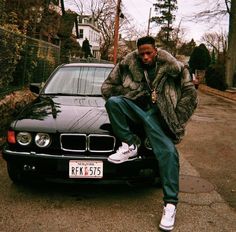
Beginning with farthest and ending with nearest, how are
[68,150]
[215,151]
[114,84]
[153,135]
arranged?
[215,151] < [114,84] < [68,150] < [153,135]

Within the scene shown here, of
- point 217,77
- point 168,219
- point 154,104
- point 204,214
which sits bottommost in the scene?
point 204,214

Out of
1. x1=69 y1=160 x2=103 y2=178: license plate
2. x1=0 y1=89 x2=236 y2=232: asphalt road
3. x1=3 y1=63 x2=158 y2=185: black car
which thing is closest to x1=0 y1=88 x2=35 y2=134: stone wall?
x1=0 y1=89 x2=236 y2=232: asphalt road

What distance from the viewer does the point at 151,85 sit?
4.18m

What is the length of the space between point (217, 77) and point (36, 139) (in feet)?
83.6

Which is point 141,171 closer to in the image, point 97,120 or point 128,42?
point 97,120

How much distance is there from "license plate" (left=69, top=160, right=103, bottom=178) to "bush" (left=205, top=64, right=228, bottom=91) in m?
23.8

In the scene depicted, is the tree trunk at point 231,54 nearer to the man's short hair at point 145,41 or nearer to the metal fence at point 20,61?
the metal fence at point 20,61

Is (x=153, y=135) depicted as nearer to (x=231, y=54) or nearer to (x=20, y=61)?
(x=20, y=61)

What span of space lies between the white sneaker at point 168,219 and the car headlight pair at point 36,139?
1381 millimetres

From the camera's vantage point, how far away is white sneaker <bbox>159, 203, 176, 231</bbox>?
359cm

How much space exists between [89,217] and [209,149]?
4221 millimetres

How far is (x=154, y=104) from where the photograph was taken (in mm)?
4129

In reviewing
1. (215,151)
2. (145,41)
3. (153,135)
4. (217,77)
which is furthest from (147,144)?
(217,77)

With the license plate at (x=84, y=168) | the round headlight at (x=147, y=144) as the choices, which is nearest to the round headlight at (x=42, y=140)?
the license plate at (x=84, y=168)
